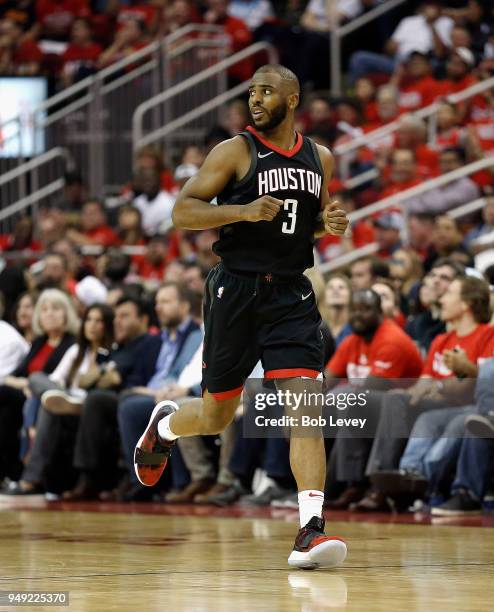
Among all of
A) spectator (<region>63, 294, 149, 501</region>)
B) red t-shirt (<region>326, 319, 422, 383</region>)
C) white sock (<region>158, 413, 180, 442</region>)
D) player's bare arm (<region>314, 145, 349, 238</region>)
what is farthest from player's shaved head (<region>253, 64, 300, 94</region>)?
spectator (<region>63, 294, 149, 501</region>)

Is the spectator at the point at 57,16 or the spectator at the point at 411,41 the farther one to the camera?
the spectator at the point at 57,16

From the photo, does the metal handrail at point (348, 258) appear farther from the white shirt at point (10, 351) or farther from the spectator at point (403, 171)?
the white shirt at point (10, 351)

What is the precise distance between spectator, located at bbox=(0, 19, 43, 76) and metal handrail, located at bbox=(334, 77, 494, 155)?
5510 mm

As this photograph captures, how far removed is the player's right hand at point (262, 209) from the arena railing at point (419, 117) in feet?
28.3

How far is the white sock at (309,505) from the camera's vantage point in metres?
6.44

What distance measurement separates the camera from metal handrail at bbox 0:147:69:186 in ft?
58.2

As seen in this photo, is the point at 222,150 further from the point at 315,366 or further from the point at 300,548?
the point at 300,548

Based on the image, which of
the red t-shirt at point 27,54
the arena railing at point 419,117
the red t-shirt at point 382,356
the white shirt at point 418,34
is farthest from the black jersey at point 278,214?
the red t-shirt at point 27,54

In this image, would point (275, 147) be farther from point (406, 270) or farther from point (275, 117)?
point (406, 270)

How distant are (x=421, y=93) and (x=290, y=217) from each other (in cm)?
945

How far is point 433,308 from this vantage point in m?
10.5

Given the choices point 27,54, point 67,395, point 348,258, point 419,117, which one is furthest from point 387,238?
point 27,54

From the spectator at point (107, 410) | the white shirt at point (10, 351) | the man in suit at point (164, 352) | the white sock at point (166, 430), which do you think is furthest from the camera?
the white shirt at point (10, 351)

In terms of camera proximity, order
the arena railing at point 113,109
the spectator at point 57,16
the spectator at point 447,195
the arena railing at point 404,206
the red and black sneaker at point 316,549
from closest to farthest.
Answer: the red and black sneaker at point 316,549, the arena railing at point 404,206, the spectator at point 447,195, the arena railing at point 113,109, the spectator at point 57,16
